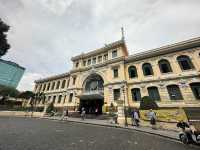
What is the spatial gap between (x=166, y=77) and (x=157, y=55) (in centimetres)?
457

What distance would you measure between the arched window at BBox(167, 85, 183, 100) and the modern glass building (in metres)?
90.2

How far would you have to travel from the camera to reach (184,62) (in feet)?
65.8

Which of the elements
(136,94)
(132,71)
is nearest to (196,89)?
(136,94)

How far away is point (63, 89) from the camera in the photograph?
34.5 meters

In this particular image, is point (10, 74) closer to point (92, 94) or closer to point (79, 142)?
point (92, 94)

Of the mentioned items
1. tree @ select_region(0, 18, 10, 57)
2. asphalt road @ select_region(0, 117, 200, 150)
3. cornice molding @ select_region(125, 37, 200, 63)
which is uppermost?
cornice molding @ select_region(125, 37, 200, 63)

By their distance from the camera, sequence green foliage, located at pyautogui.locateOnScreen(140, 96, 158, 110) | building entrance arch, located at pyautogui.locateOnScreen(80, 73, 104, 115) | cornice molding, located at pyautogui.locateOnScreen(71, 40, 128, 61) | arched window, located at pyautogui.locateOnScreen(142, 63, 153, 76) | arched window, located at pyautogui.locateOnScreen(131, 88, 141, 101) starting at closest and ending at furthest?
green foliage, located at pyautogui.locateOnScreen(140, 96, 158, 110)
arched window, located at pyautogui.locateOnScreen(131, 88, 141, 101)
arched window, located at pyautogui.locateOnScreen(142, 63, 153, 76)
building entrance arch, located at pyautogui.locateOnScreen(80, 73, 104, 115)
cornice molding, located at pyautogui.locateOnScreen(71, 40, 128, 61)

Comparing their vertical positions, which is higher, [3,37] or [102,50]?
[102,50]

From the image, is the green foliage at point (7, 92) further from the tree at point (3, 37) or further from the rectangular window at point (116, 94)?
the tree at point (3, 37)

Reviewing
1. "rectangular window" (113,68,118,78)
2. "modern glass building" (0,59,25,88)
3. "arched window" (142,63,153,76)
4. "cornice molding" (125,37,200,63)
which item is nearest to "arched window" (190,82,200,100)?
"cornice molding" (125,37,200,63)

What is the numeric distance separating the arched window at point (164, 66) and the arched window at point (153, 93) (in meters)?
3.54

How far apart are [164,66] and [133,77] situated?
231 inches

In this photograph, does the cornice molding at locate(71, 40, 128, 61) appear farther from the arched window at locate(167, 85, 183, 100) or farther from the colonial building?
the arched window at locate(167, 85, 183, 100)

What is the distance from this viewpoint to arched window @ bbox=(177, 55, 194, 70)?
764 inches
